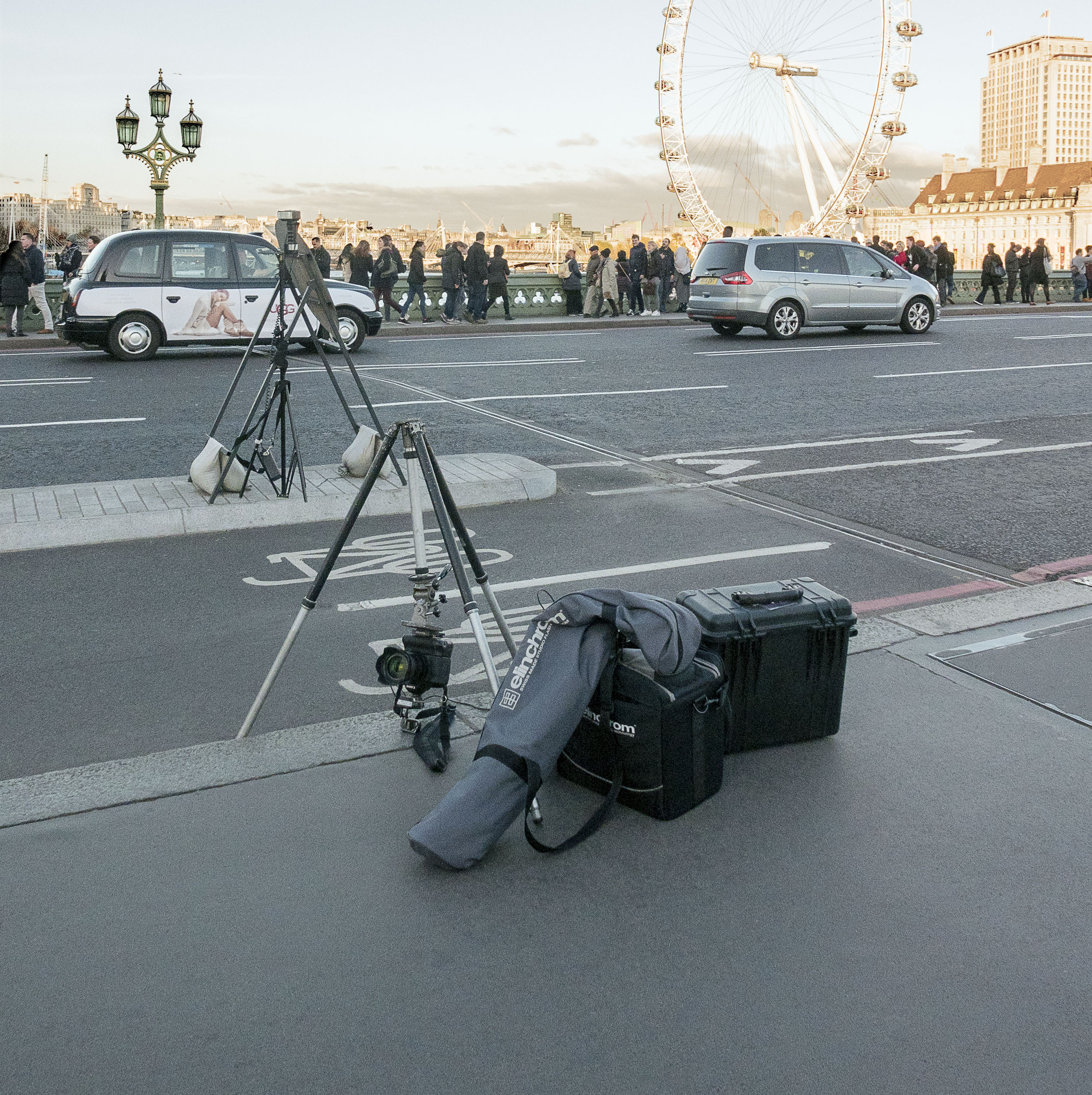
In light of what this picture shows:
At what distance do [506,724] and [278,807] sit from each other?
0.71 meters

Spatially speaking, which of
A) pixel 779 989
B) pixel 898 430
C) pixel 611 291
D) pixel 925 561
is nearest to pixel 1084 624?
pixel 925 561

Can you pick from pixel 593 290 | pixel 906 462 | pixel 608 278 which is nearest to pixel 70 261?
pixel 593 290

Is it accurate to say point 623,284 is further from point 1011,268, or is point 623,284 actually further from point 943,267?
point 1011,268

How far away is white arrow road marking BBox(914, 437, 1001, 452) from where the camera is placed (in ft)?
33.3

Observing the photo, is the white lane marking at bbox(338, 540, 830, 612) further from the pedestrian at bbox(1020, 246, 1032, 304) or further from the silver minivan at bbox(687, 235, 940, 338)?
the pedestrian at bbox(1020, 246, 1032, 304)

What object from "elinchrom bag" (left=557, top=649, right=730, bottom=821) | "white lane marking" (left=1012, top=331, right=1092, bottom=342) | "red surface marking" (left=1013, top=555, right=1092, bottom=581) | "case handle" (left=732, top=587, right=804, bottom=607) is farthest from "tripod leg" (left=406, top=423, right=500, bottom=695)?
"white lane marking" (left=1012, top=331, right=1092, bottom=342)

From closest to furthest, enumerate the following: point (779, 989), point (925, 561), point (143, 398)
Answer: point (779, 989) → point (925, 561) → point (143, 398)

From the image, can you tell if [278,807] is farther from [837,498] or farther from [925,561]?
[837,498]

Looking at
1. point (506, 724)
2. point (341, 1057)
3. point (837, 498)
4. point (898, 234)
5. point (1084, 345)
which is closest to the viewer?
point (341, 1057)

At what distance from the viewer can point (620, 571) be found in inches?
247

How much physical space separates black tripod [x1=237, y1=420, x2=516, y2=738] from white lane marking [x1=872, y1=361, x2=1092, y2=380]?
1179cm

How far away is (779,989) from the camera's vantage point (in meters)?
2.76

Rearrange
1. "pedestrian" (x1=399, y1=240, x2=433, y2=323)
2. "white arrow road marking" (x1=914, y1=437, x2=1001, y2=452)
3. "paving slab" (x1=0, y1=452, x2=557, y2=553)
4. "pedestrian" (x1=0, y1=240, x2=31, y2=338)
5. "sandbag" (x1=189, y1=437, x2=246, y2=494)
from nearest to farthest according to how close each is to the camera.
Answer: "paving slab" (x1=0, y1=452, x2=557, y2=553)
"sandbag" (x1=189, y1=437, x2=246, y2=494)
"white arrow road marking" (x1=914, y1=437, x2=1001, y2=452)
"pedestrian" (x1=0, y1=240, x2=31, y2=338)
"pedestrian" (x1=399, y1=240, x2=433, y2=323)

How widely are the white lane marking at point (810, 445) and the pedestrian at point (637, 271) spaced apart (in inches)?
648
